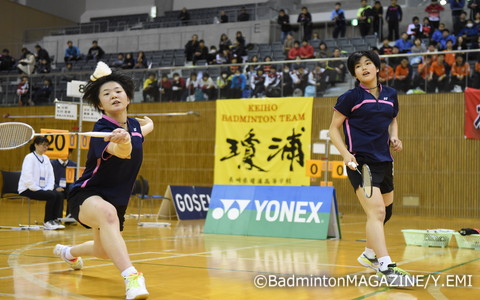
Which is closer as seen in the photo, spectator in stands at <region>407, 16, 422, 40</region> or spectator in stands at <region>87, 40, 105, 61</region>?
spectator in stands at <region>407, 16, 422, 40</region>

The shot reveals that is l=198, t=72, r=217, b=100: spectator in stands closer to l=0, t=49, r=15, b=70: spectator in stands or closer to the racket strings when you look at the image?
l=0, t=49, r=15, b=70: spectator in stands

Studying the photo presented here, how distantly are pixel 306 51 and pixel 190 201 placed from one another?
285 inches

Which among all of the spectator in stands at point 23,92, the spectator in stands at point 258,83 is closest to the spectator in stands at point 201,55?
the spectator in stands at point 258,83

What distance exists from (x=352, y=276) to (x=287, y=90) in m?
12.0

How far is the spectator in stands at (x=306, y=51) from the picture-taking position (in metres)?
18.6

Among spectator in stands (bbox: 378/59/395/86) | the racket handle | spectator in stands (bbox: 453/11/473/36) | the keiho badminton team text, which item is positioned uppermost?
spectator in stands (bbox: 453/11/473/36)

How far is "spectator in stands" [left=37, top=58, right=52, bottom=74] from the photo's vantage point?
23562 mm

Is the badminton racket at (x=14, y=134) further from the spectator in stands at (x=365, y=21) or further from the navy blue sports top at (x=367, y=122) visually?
the spectator in stands at (x=365, y=21)

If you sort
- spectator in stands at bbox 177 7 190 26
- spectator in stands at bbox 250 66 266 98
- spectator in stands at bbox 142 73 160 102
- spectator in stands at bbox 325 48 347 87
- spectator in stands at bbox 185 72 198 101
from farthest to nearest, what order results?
spectator in stands at bbox 177 7 190 26 → spectator in stands at bbox 142 73 160 102 → spectator in stands at bbox 185 72 198 101 → spectator in stands at bbox 250 66 266 98 → spectator in stands at bbox 325 48 347 87

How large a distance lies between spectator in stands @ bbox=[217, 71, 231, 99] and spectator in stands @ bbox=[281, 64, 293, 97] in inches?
68.9

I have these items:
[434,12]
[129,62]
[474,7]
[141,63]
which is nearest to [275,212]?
[474,7]

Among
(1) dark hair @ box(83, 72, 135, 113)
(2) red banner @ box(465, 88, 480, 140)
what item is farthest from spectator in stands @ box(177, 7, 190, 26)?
(1) dark hair @ box(83, 72, 135, 113)

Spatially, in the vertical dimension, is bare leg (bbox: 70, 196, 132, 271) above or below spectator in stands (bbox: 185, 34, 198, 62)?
below

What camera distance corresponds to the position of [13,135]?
4.90 m
